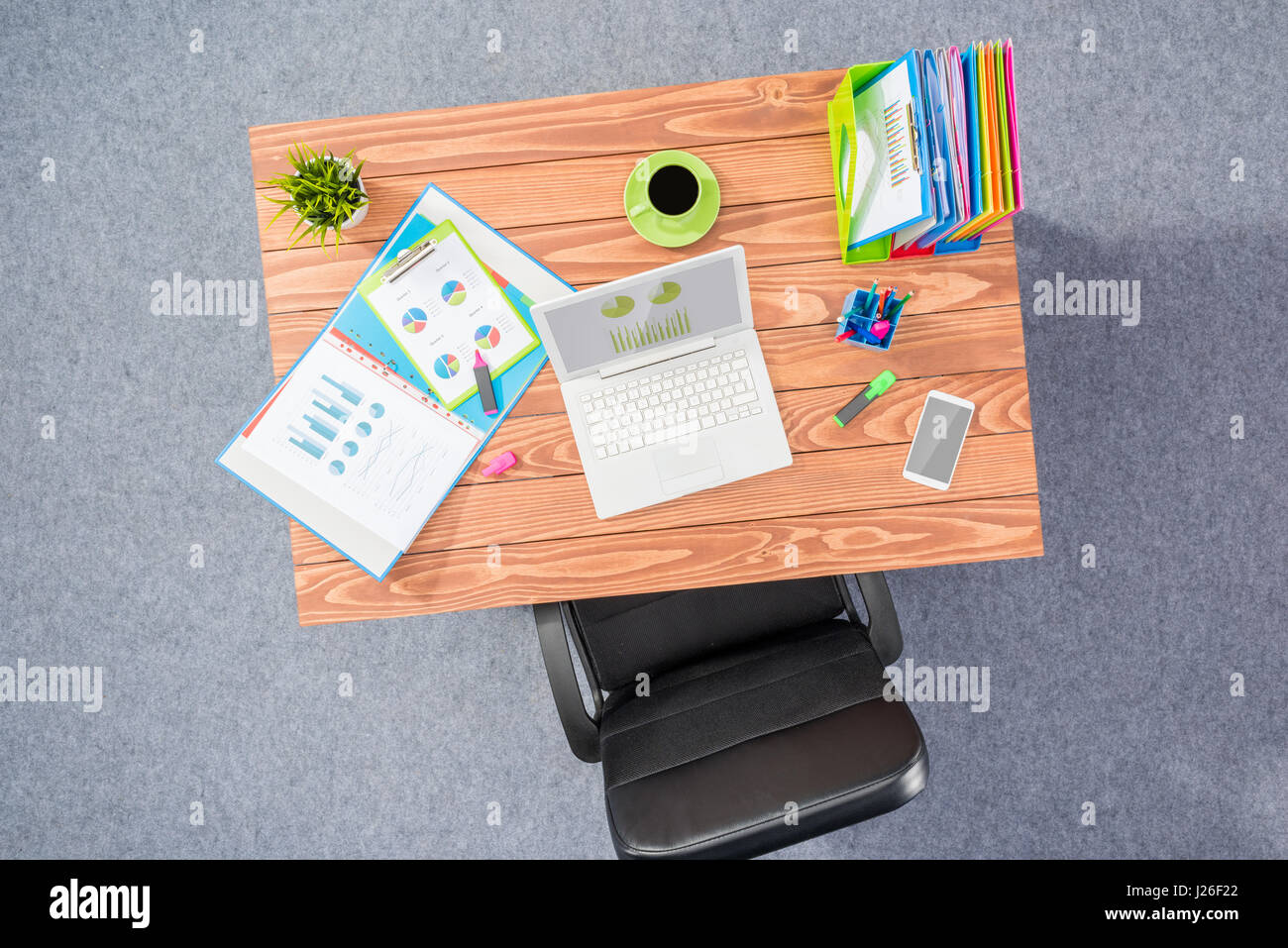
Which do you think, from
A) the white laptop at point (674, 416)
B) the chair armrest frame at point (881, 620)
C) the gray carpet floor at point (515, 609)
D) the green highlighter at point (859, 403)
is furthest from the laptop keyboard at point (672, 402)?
the gray carpet floor at point (515, 609)

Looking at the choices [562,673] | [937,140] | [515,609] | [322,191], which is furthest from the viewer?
[515,609]

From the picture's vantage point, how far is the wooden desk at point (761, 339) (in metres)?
1.13

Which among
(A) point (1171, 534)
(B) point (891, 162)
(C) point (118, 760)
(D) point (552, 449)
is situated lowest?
(C) point (118, 760)

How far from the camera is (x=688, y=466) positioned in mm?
1134

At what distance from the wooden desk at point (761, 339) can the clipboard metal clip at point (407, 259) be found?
0.05m

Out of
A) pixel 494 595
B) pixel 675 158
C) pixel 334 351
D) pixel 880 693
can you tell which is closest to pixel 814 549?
pixel 880 693

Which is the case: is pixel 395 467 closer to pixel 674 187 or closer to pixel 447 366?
pixel 447 366

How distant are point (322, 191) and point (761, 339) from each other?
0.68 metres

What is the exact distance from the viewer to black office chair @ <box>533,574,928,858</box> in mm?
945

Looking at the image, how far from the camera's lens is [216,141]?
179 cm

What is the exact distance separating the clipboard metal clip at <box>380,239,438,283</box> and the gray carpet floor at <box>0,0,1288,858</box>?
86cm

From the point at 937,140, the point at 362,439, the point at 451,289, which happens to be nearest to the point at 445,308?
the point at 451,289
